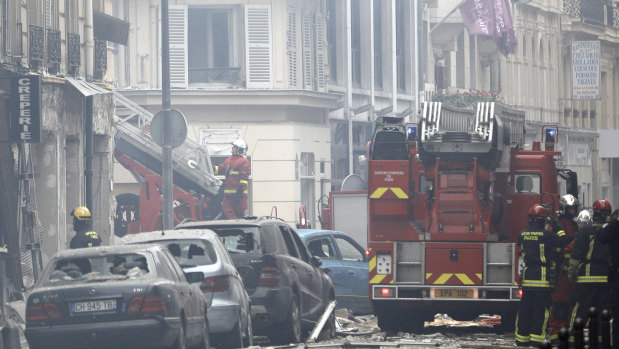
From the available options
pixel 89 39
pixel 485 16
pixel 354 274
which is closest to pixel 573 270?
pixel 354 274

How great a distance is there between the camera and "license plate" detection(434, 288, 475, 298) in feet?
69.6

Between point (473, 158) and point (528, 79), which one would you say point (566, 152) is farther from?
point (473, 158)

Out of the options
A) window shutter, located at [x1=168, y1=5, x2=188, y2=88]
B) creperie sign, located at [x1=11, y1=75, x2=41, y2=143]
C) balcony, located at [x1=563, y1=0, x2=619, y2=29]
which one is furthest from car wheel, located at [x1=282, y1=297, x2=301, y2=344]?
balcony, located at [x1=563, y1=0, x2=619, y2=29]

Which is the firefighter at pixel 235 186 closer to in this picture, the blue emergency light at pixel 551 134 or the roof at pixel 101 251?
the blue emergency light at pixel 551 134

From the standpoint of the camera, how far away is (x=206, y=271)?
697 inches

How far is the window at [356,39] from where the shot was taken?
48938mm

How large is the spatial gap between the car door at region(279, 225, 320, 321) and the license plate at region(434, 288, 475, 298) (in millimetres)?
1610

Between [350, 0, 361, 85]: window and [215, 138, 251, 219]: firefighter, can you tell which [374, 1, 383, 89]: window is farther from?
[215, 138, 251, 219]: firefighter

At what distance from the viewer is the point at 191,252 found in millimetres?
17922

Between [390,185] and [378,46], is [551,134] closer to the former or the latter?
[390,185]

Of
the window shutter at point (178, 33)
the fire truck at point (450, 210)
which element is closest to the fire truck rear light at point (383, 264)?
the fire truck at point (450, 210)

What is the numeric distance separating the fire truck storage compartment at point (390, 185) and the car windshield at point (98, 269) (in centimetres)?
645

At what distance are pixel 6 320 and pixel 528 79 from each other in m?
47.7

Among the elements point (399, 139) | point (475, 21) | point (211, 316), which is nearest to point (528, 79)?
point (475, 21)
